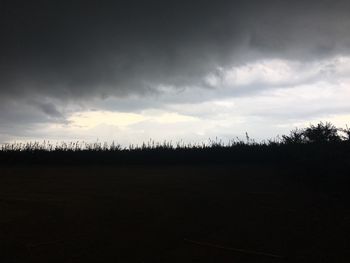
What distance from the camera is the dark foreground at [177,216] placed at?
27.8ft

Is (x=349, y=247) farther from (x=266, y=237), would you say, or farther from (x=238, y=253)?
(x=238, y=253)

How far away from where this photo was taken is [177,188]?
549 inches

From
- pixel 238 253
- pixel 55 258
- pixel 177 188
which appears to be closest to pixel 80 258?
pixel 55 258

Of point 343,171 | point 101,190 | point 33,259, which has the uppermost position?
point 343,171

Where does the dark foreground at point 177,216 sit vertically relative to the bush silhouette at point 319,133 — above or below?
below

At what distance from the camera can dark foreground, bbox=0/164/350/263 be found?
8.48 metres

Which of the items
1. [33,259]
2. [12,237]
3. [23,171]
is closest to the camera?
[33,259]

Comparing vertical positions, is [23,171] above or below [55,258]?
above

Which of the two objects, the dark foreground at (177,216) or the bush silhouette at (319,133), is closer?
the dark foreground at (177,216)

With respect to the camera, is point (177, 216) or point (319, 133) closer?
point (177, 216)

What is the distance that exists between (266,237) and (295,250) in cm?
85

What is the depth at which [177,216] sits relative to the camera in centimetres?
1086

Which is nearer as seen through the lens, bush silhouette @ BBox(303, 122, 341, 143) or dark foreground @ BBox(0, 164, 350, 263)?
dark foreground @ BBox(0, 164, 350, 263)

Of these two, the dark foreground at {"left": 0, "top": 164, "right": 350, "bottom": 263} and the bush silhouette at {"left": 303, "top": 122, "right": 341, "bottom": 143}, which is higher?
the bush silhouette at {"left": 303, "top": 122, "right": 341, "bottom": 143}
